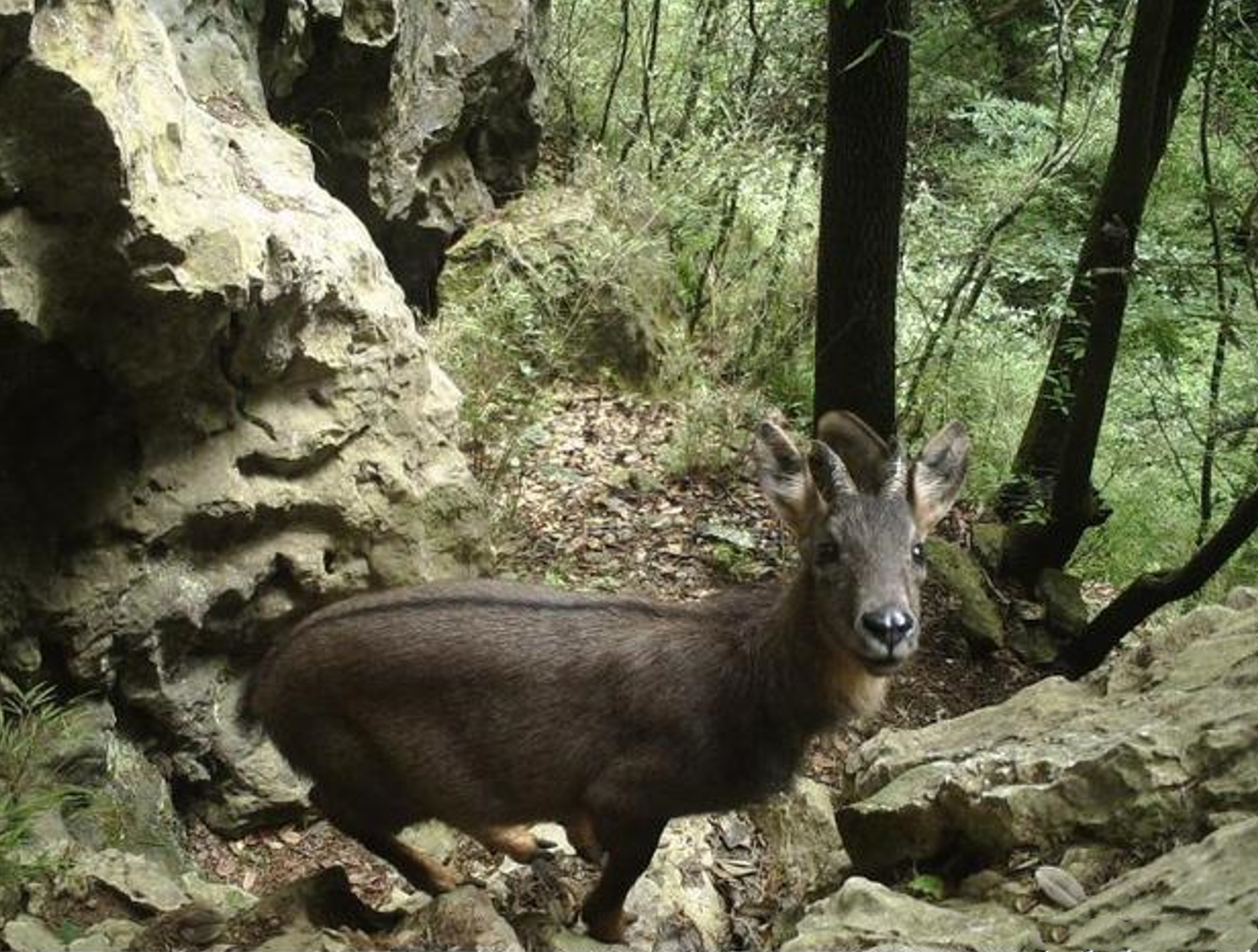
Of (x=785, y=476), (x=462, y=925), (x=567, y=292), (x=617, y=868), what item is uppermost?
(x=567, y=292)

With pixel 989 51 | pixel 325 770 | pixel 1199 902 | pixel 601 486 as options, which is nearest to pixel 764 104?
pixel 989 51

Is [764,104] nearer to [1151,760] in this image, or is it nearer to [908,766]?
[908,766]

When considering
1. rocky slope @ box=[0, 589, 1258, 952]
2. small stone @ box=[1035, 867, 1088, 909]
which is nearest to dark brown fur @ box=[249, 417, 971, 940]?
rocky slope @ box=[0, 589, 1258, 952]

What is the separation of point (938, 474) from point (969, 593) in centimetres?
377

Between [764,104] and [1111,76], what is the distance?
2.87 meters

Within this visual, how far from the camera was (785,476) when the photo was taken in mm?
5359

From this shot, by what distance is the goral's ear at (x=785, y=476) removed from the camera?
5316mm

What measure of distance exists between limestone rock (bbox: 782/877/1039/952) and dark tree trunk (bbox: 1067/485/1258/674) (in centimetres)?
379

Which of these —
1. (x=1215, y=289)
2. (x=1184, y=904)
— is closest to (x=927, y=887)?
(x=1184, y=904)

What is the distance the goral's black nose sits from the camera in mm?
4746

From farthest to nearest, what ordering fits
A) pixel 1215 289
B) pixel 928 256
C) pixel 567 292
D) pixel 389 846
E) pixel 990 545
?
pixel 928 256
pixel 567 292
pixel 990 545
pixel 1215 289
pixel 389 846

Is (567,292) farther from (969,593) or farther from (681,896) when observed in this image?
(681,896)

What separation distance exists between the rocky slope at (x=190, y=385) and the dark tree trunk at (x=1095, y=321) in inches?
148

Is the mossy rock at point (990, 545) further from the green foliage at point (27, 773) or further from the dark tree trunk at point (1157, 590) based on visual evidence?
the green foliage at point (27, 773)
